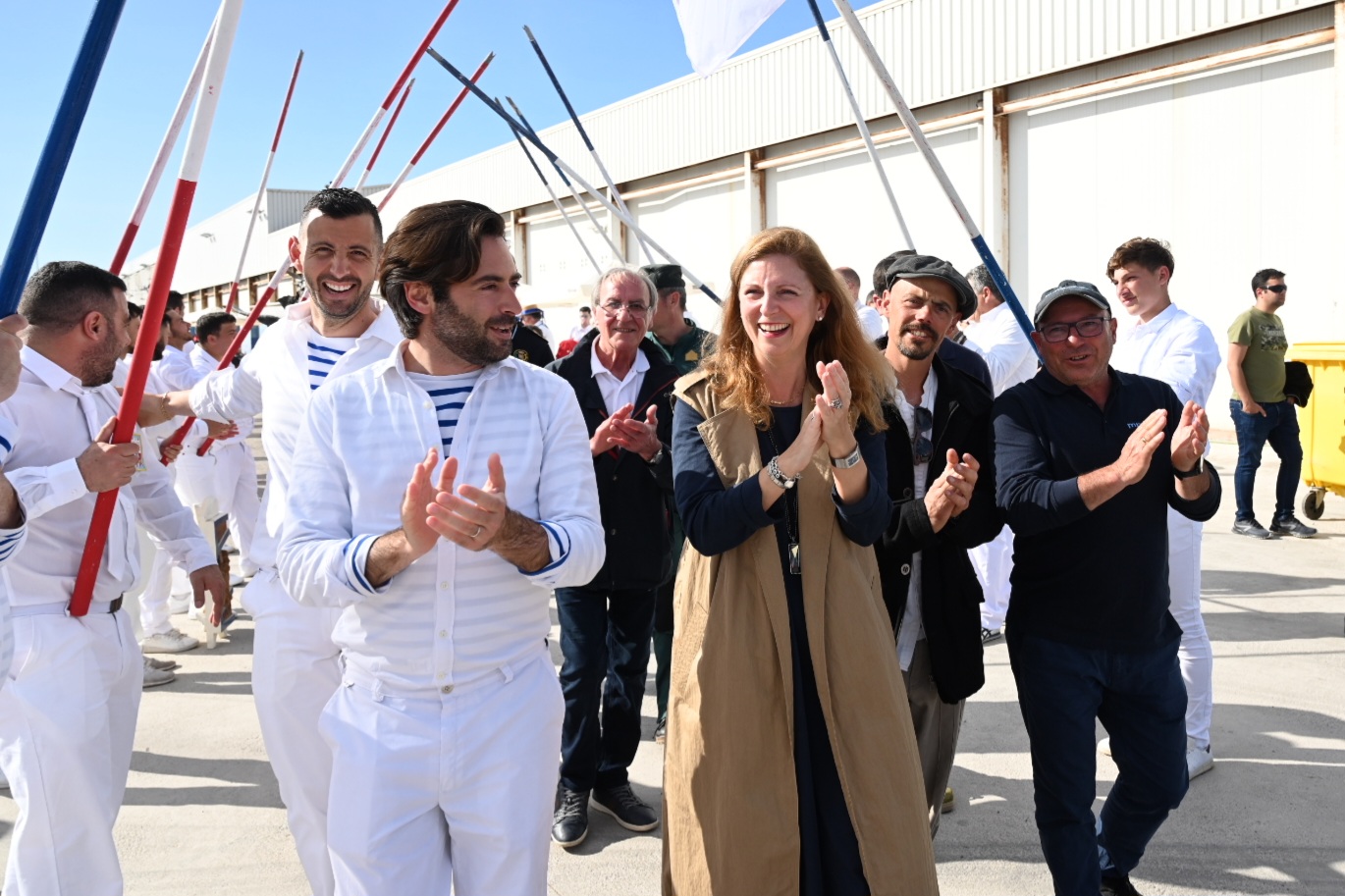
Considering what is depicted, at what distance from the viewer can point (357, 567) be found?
6.63 ft

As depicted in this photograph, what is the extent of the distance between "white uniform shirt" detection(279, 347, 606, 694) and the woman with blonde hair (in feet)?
1.34

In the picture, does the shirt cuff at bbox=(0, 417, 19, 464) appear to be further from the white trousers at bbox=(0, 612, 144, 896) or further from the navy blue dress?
the navy blue dress

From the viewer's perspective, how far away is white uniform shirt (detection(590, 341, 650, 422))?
13.3 feet

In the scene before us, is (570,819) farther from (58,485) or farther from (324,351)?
(58,485)

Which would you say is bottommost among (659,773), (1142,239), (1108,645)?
(659,773)

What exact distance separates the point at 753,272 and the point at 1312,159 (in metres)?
12.3

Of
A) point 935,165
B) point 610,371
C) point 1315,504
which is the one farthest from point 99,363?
point 1315,504

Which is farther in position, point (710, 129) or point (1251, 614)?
point (710, 129)

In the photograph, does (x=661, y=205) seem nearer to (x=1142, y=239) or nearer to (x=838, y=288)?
(x=1142, y=239)

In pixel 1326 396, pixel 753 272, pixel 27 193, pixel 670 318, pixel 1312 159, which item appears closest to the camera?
pixel 27 193

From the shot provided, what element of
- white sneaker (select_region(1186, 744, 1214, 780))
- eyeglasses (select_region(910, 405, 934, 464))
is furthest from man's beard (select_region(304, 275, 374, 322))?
white sneaker (select_region(1186, 744, 1214, 780))

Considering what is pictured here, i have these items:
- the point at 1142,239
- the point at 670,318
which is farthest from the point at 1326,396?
the point at 670,318

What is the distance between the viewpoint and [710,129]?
20.0m

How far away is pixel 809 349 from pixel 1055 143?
13.5 metres
